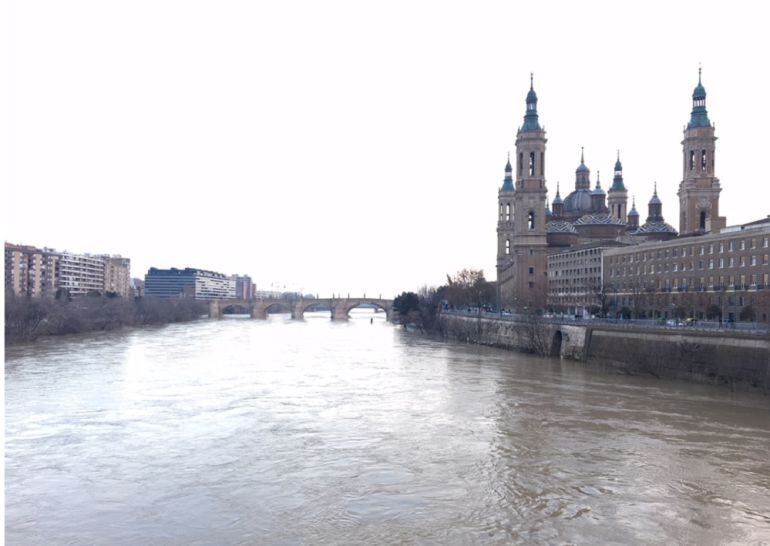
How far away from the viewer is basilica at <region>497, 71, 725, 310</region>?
64875 mm

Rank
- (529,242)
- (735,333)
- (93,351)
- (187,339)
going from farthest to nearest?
(529,242) → (187,339) → (93,351) → (735,333)

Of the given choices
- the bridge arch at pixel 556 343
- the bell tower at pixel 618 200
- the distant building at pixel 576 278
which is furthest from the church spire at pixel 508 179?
the bridge arch at pixel 556 343

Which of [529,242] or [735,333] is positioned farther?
[529,242]

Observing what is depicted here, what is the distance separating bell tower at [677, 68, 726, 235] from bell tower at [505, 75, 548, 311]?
1671 centimetres

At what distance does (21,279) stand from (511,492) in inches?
4322

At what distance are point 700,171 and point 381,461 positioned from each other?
58085 millimetres

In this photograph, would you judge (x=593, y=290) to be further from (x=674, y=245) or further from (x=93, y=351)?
(x=93, y=351)

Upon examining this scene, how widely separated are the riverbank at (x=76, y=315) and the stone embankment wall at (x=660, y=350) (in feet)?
124

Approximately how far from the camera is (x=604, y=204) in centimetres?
9262

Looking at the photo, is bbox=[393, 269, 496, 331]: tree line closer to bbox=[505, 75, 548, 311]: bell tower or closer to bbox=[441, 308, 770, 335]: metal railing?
bbox=[505, 75, 548, 311]: bell tower

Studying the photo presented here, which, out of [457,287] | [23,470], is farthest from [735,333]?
[457,287]

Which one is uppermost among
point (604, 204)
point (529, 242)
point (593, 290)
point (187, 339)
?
point (604, 204)

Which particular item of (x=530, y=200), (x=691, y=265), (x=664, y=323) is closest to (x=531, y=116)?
(x=530, y=200)

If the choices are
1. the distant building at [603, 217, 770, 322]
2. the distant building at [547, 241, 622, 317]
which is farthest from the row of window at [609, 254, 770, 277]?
the distant building at [547, 241, 622, 317]
